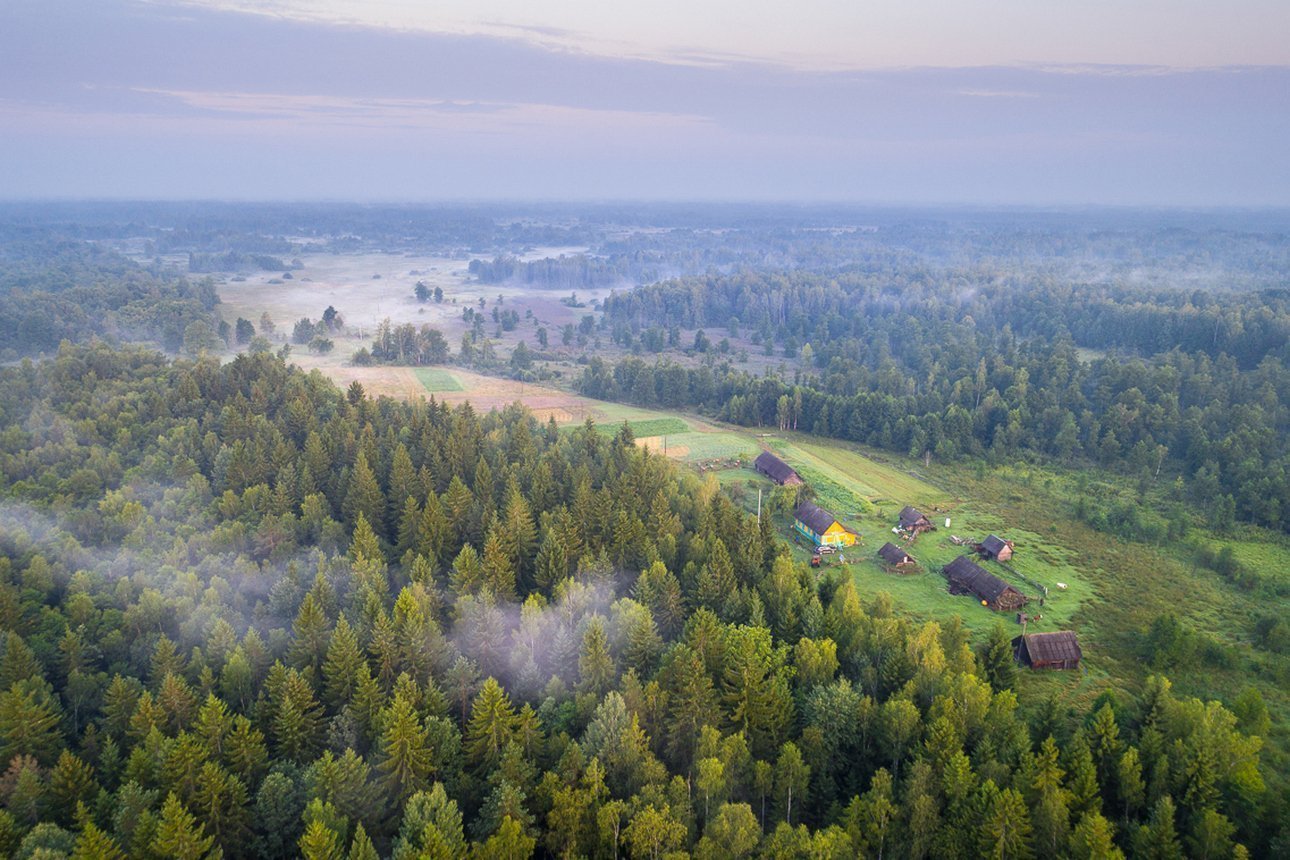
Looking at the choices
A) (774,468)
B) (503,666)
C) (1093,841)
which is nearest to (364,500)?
(503,666)

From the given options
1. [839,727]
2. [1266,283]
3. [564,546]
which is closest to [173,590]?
[564,546]

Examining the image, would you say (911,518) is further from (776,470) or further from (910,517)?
(776,470)

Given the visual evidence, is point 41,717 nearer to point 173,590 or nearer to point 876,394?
point 173,590

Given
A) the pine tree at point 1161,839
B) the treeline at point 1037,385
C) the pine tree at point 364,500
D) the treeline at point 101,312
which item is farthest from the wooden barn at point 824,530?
the treeline at point 101,312

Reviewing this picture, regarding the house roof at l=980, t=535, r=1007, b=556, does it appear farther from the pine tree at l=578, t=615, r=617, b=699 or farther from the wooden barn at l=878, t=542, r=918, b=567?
the pine tree at l=578, t=615, r=617, b=699

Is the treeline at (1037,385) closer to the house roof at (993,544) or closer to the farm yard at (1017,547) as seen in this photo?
the farm yard at (1017,547)

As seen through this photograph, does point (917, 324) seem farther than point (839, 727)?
Yes
